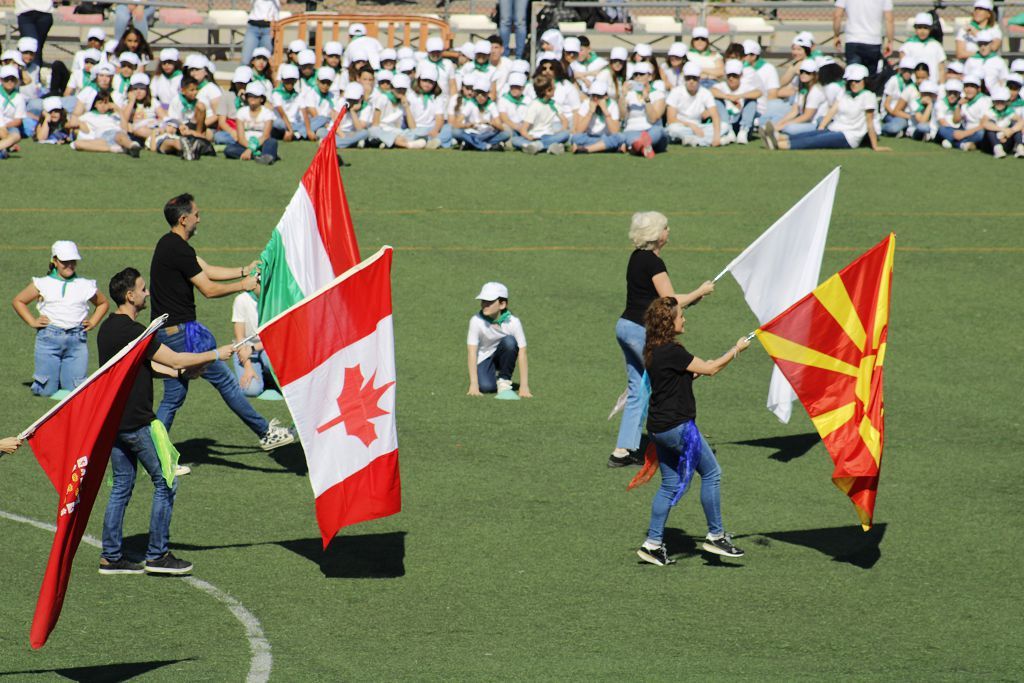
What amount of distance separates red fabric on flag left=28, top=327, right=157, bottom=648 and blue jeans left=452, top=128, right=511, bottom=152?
1589cm

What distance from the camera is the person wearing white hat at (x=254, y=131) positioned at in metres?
22.1

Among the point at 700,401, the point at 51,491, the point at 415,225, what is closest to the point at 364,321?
the point at 51,491

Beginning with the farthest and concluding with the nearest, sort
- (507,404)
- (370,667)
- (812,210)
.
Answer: (507,404), (812,210), (370,667)

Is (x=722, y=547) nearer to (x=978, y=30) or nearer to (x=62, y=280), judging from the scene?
(x=62, y=280)

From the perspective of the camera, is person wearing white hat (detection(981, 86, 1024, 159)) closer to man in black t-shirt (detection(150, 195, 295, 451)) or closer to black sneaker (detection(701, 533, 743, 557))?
man in black t-shirt (detection(150, 195, 295, 451))

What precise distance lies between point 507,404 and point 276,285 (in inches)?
121

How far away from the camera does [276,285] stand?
452 inches

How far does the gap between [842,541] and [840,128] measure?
1503 centimetres

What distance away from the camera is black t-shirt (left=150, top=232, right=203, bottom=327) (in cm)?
1120

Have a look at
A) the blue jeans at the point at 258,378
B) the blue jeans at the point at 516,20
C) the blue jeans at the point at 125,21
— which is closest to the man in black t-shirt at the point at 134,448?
the blue jeans at the point at 258,378

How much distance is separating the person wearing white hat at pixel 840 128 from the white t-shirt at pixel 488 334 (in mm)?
11244

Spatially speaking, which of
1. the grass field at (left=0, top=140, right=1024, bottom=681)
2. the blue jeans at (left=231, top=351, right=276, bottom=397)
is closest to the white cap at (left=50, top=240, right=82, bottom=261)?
the grass field at (left=0, top=140, right=1024, bottom=681)

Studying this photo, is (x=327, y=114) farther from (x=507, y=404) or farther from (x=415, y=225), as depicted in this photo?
(x=507, y=404)

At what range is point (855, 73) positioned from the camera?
941 inches
